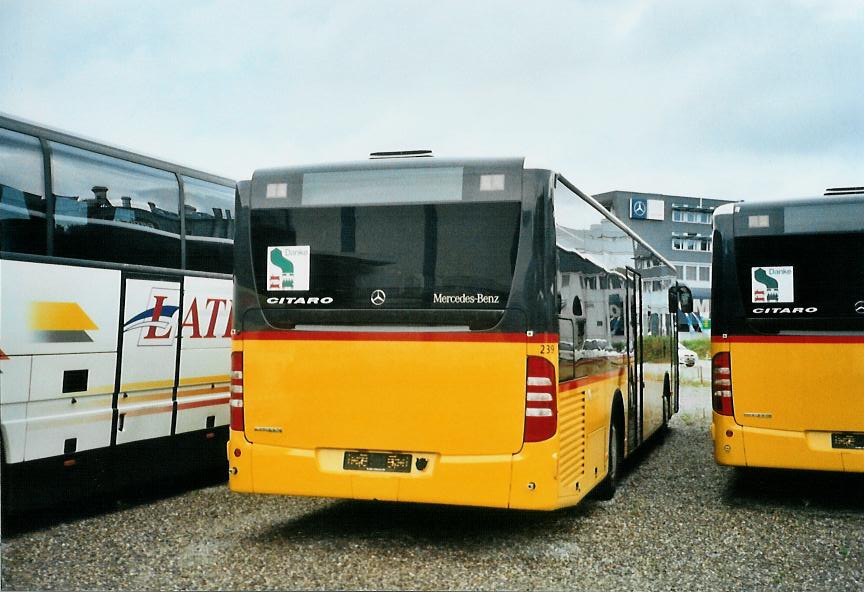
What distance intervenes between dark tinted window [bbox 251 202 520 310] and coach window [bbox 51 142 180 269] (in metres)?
1.92

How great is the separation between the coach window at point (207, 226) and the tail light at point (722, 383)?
531cm

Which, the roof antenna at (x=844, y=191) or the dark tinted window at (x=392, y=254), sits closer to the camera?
the dark tinted window at (x=392, y=254)

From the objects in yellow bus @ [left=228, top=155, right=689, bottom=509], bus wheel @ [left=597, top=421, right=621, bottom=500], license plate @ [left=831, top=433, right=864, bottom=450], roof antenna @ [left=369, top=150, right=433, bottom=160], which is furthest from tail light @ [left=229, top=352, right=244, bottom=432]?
license plate @ [left=831, top=433, right=864, bottom=450]

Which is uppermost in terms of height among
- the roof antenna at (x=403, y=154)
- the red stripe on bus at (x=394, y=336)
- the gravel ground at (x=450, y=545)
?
the roof antenna at (x=403, y=154)

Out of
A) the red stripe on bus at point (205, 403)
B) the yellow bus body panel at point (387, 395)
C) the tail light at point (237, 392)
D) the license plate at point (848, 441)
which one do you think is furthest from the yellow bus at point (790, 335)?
the red stripe on bus at point (205, 403)

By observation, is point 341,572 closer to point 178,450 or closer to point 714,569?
point 714,569

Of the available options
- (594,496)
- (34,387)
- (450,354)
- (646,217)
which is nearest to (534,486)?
(450,354)

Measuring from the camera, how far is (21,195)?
25.6 feet

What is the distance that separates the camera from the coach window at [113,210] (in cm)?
827

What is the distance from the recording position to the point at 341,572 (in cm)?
646

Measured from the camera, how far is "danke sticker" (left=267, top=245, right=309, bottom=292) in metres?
7.29

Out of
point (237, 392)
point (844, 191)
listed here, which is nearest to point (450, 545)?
point (237, 392)

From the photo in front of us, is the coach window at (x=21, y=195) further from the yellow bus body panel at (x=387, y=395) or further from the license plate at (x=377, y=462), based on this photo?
the license plate at (x=377, y=462)

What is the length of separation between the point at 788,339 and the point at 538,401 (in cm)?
372
